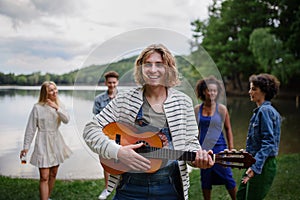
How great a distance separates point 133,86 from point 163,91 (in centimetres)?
14

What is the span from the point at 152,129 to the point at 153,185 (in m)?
0.24

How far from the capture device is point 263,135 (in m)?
2.35

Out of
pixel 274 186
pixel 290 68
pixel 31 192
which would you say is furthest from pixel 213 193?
pixel 290 68

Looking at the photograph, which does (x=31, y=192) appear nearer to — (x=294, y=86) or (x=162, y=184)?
(x=162, y=184)

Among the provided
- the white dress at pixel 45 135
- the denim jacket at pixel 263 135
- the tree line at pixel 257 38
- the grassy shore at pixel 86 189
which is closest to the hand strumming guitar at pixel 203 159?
the denim jacket at pixel 263 135

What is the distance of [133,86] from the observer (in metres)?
1.40

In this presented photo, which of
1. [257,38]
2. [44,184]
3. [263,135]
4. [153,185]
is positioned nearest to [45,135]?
[44,184]

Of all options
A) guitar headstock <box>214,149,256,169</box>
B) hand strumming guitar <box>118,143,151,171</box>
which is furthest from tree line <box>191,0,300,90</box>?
hand strumming guitar <box>118,143,151,171</box>

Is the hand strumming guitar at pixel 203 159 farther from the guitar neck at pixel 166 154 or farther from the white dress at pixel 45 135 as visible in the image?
the white dress at pixel 45 135

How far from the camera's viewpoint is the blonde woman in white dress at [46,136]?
10.5 feet

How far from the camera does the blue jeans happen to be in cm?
132

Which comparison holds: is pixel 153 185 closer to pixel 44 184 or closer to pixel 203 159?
pixel 203 159

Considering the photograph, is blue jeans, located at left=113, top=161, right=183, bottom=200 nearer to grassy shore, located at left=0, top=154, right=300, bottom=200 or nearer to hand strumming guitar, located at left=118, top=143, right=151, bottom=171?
hand strumming guitar, located at left=118, top=143, right=151, bottom=171

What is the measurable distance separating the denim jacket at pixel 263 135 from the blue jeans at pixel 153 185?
114cm
